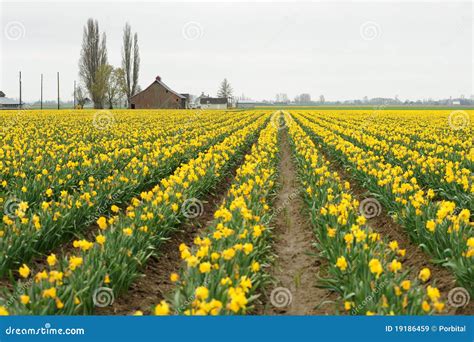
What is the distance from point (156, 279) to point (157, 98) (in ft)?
247

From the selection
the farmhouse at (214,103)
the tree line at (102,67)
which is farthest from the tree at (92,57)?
the farmhouse at (214,103)

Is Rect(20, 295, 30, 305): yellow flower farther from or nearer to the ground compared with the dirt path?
farther from the ground

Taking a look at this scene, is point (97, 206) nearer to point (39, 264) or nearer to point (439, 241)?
point (39, 264)

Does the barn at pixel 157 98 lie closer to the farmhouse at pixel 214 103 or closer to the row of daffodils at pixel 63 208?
the farmhouse at pixel 214 103

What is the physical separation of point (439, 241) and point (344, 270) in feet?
5.09

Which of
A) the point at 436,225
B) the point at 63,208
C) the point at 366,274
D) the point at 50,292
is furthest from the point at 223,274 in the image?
the point at 63,208

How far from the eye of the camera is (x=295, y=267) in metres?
6.13

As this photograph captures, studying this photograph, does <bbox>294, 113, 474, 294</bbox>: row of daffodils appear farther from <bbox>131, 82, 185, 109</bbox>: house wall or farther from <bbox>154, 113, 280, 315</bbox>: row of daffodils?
<bbox>131, 82, 185, 109</bbox>: house wall

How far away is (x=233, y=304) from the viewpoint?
3.53 metres

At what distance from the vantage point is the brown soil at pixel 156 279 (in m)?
4.88

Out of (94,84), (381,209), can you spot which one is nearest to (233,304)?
(381,209)

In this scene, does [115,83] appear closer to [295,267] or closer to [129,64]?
[129,64]

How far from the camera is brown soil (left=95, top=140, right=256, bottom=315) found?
488cm

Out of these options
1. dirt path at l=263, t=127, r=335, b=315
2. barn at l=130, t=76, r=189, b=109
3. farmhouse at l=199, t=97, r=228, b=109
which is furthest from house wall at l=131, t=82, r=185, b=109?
dirt path at l=263, t=127, r=335, b=315
